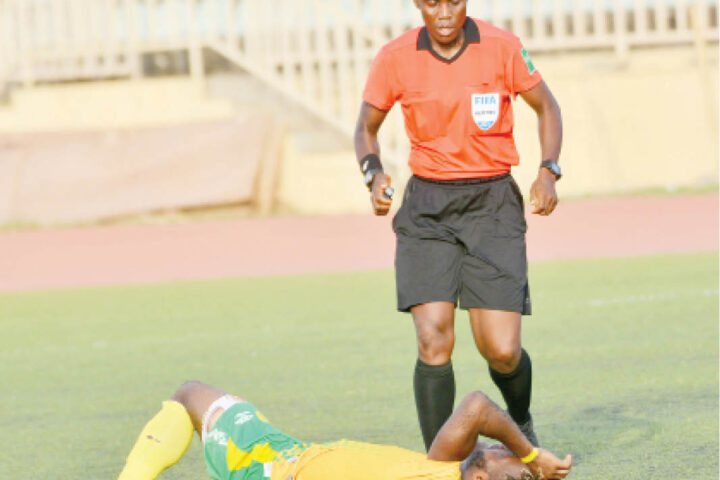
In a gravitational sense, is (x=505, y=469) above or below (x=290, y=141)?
above

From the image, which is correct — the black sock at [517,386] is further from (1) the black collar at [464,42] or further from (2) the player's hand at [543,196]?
(1) the black collar at [464,42]

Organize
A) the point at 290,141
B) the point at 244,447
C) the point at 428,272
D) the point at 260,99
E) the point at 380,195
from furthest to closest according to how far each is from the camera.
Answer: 1. the point at 260,99
2. the point at 290,141
3. the point at 428,272
4. the point at 380,195
5. the point at 244,447

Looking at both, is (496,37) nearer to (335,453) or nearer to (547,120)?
(547,120)

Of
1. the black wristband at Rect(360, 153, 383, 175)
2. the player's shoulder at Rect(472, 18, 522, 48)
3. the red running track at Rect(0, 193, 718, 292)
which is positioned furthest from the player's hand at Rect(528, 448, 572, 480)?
the red running track at Rect(0, 193, 718, 292)

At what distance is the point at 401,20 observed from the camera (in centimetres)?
1988

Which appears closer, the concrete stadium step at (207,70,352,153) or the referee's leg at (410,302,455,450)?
the referee's leg at (410,302,455,450)

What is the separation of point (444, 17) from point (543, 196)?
2.73 ft

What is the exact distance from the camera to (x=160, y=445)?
5137 mm

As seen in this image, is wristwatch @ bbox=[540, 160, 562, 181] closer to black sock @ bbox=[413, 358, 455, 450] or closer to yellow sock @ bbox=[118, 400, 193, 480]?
black sock @ bbox=[413, 358, 455, 450]

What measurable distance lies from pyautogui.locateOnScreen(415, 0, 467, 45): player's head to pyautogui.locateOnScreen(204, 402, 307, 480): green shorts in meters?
1.77

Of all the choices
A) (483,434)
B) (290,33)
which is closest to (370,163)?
(483,434)

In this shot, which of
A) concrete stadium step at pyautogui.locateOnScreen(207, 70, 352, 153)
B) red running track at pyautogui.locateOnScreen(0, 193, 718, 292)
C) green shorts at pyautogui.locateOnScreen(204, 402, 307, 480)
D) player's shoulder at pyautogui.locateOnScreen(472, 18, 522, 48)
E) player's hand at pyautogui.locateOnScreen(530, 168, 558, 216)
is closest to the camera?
green shorts at pyautogui.locateOnScreen(204, 402, 307, 480)

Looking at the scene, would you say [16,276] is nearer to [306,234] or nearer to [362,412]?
[306,234]

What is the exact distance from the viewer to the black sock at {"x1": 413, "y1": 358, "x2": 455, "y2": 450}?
579 cm
